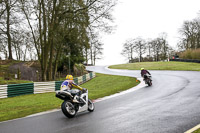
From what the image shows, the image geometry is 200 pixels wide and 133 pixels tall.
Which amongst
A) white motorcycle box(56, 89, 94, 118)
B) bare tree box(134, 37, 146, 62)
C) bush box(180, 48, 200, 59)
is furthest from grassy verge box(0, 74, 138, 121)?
bare tree box(134, 37, 146, 62)

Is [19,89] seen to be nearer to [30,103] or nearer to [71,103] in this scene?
[30,103]

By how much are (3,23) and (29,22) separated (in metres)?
2.91

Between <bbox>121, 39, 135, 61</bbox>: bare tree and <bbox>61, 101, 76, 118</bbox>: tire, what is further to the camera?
<bbox>121, 39, 135, 61</bbox>: bare tree

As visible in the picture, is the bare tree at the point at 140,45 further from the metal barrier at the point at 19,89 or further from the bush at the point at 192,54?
the metal barrier at the point at 19,89

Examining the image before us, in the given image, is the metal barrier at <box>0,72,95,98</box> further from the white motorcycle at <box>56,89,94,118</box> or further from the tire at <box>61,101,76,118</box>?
the tire at <box>61,101,76,118</box>

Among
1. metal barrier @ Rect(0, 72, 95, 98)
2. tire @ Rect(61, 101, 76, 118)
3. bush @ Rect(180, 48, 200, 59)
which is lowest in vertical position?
metal barrier @ Rect(0, 72, 95, 98)

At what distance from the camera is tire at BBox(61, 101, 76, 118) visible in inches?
330

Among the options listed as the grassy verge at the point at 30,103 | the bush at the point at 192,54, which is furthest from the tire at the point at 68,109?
the bush at the point at 192,54

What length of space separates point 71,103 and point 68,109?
0.26m

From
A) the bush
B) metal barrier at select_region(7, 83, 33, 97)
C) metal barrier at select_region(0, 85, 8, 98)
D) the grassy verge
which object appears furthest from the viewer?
the bush

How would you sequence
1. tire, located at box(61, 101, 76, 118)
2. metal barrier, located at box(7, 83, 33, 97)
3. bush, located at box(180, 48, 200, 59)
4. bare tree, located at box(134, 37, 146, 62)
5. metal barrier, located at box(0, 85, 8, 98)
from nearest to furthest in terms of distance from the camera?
tire, located at box(61, 101, 76, 118) → metal barrier, located at box(0, 85, 8, 98) → metal barrier, located at box(7, 83, 33, 97) → bush, located at box(180, 48, 200, 59) → bare tree, located at box(134, 37, 146, 62)

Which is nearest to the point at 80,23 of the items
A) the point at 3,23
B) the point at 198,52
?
the point at 3,23

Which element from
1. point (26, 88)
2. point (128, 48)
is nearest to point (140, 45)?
point (128, 48)

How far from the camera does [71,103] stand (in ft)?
28.4
